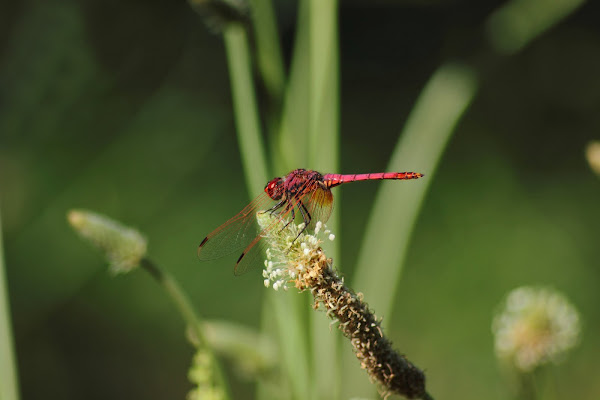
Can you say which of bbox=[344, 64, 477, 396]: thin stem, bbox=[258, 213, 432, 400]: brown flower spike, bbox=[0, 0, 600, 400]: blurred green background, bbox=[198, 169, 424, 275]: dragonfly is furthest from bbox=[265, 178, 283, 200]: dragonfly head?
bbox=[0, 0, 600, 400]: blurred green background

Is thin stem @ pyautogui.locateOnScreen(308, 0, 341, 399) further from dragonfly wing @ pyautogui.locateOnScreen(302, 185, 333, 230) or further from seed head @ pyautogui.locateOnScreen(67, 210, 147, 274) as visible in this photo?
seed head @ pyautogui.locateOnScreen(67, 210, 147, 274)

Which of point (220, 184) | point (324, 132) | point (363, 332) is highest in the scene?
point (220, 184)

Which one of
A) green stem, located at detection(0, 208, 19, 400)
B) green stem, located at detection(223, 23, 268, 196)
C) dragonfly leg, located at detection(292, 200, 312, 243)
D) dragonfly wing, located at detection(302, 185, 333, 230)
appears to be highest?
green stem, located at detection(223, 23, 268, 196)

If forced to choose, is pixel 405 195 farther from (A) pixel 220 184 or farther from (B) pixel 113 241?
(A) pixel 220 184

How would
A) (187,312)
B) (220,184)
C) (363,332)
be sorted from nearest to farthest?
(363,332), (187,312), (220,184)

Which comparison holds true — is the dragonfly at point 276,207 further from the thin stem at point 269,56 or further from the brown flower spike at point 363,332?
the brown flower spike at point 363,332

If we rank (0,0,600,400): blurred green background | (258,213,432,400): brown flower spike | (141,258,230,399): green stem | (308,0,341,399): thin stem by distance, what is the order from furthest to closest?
1. (0,0,600,400): blurred green background
2. (308,0,341,399): thin stem
3. (141,258,230,399): green stem
4. (258,213,432,400): brown flower spike

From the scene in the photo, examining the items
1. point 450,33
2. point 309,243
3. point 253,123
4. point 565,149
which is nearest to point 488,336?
point 565,149

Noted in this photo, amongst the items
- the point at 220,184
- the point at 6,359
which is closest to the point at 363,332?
the point at 6,359
